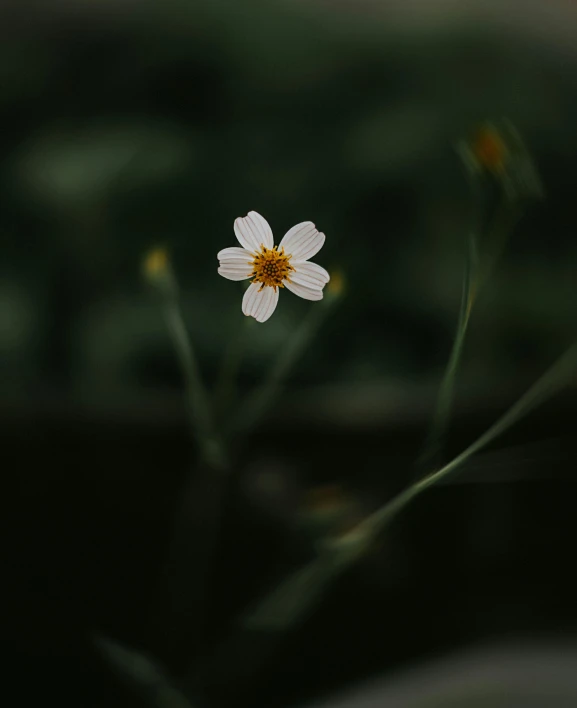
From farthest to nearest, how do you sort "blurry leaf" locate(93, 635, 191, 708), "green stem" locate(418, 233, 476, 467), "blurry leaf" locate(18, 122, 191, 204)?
1. "blurry leaf" locate(18, 122, 191, 204)
2. "blurry leaf" locate(93, 635, 191, 708)
3. "green stem" locate(418, 233, 476, 467)

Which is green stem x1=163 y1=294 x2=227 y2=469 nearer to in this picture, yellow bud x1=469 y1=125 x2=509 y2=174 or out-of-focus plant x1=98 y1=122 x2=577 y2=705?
out-of-focus plant x1=98 y1=122 x2=577 y2=705

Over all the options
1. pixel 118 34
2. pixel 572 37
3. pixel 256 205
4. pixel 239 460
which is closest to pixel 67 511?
pixel 239 460

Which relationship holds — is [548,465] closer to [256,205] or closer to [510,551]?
[510,551]

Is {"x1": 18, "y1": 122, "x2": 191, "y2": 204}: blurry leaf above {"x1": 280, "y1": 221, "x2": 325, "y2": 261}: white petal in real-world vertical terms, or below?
above

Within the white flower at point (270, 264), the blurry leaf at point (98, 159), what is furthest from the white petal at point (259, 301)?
the blurry leaf at point (98, 159)

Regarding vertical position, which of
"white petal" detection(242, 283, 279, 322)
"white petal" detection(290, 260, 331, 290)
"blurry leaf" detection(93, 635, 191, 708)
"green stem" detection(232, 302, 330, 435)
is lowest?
"blurry leaf" detection(93, 635, 191, 708)

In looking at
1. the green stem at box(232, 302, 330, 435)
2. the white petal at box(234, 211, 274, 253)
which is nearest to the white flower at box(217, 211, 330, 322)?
the white petal at box(234, 211, 274, 253)

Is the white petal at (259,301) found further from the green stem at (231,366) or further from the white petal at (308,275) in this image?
the green stem at (231,366)
